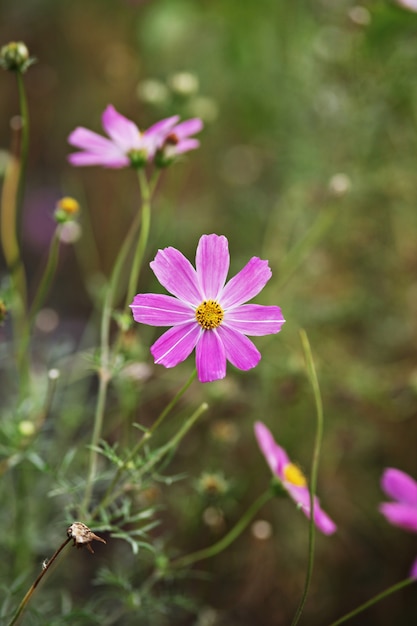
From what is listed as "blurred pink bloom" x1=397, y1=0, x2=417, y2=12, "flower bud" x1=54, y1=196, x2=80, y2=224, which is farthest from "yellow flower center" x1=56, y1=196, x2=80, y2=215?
"blurred pink bloom" x1=397, y1=0, x2=417, y2=12

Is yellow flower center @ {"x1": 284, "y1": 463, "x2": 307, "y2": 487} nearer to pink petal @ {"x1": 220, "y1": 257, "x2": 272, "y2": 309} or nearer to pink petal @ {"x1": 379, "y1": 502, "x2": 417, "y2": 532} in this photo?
pink petal @ {"x1": 379, "y1": 502, "x2": 417, "y2": 532}

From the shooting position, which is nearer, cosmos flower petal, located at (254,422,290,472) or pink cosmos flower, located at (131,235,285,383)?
pink cosmos flower, located at (131,235,285,383)

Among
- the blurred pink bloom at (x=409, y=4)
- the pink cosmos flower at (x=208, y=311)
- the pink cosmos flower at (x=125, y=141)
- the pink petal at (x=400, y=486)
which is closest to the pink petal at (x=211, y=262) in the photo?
the pink cosmos flower at (x=208, y=311)

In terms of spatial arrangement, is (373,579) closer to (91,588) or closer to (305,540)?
(305,540)

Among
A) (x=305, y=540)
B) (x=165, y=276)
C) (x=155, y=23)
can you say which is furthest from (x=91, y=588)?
(x=155, y=23)

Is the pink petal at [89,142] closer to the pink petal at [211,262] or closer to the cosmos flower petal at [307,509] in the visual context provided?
the pink petal at [211,262]
